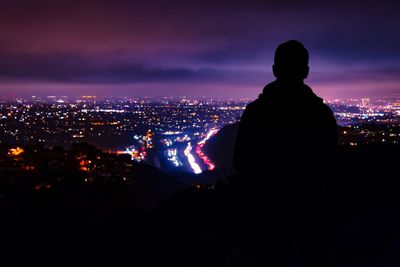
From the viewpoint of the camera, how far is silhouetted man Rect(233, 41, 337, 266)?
2322 mm

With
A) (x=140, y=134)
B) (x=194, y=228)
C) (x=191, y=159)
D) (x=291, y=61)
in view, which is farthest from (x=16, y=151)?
(x=140, y=134)

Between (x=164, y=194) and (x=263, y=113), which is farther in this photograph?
(x=164, y=194)

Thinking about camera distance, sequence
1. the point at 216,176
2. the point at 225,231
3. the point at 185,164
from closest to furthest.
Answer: the point at 225,231
the point at 216,176
the point at 185,164

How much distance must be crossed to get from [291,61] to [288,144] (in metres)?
0.55

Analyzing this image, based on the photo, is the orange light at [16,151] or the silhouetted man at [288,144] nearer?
the silhouetted man at [288,144]

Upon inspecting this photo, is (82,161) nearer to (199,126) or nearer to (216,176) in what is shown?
(216,176)

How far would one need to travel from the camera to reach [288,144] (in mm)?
2371

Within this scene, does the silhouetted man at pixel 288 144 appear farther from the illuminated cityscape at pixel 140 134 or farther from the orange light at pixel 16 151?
the orange light at pixel 16 151

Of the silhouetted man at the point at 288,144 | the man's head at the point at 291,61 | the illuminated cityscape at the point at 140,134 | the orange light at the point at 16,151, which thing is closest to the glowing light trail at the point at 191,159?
the illuminated cityscape at the point at 140,134

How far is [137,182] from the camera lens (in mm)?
32125

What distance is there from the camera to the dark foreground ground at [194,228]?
9.70 m

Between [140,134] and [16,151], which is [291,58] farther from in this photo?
[140,134]

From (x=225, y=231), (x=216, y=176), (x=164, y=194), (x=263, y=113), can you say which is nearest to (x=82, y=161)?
(x=164, y=194)

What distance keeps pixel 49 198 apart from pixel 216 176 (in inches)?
907
